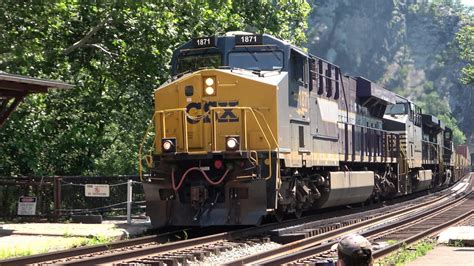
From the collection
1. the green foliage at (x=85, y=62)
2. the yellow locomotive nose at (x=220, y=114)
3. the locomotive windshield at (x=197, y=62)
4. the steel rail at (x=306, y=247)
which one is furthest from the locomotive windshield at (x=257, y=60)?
the green foliage at (x=85, y=62)

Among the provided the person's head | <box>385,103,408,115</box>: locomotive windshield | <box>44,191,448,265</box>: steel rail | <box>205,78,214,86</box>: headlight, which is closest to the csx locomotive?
<box>205,78,214,86</box>: headlight

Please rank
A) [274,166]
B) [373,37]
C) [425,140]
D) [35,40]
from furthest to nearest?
1. [373,37]
2. [425,140]
3. [35,40]
4. [274,166]

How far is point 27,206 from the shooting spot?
48.7 ft

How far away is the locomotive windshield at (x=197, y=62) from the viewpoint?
12.9 m

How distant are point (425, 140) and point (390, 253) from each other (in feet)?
68.0

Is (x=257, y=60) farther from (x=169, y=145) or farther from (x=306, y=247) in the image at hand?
(x=306, y=247)

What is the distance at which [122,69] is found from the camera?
2014cm

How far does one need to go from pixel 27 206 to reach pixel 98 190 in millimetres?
2153

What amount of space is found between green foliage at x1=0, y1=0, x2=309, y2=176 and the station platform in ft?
16.6

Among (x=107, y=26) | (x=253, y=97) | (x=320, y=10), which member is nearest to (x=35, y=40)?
(x=107, y=26)

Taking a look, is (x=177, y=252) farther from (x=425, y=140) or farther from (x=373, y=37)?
(x=373, y=37)

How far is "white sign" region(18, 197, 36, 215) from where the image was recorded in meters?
14.8

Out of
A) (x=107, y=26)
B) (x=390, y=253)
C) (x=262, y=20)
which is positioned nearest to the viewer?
(x=390, y=253)

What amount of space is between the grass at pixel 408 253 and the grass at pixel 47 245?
534cm
